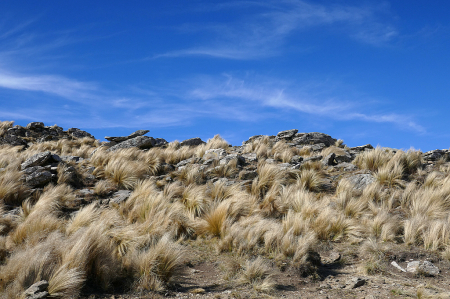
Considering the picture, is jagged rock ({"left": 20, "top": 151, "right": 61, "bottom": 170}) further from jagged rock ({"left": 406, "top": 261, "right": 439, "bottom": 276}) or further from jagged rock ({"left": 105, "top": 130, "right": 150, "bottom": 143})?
jagged rock ({"left": 406, "top": 261, "right": 439, "bottom": 276})

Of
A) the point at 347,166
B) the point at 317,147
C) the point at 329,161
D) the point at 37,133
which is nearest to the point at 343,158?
the point at 329,161

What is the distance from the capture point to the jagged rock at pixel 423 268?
608cm

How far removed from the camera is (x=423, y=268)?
242 inches

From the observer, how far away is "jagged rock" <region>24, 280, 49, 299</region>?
4.26m

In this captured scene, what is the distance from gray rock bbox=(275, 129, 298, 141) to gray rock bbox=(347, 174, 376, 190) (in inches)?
337

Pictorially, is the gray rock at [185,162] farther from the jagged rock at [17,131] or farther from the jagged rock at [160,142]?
the jagged rock at [17,131]

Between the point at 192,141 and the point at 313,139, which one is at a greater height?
the point at 313,139

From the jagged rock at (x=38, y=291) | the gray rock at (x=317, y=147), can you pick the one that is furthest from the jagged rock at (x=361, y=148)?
the jagged rock at (x=38, y=291)

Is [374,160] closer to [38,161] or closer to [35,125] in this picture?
[38,161]

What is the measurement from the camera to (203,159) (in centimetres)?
1448

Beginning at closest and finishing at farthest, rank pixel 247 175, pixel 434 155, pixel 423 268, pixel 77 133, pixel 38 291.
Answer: pixel 38 291 < pixel 423 268 < pixel 247 175 < pixel 434 155 < pixel 77 133

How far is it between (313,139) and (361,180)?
321 inches

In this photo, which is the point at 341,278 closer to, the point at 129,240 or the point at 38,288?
the point at 129,240

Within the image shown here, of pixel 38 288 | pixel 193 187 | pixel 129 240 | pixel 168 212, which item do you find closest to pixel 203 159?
pixel 193 187
